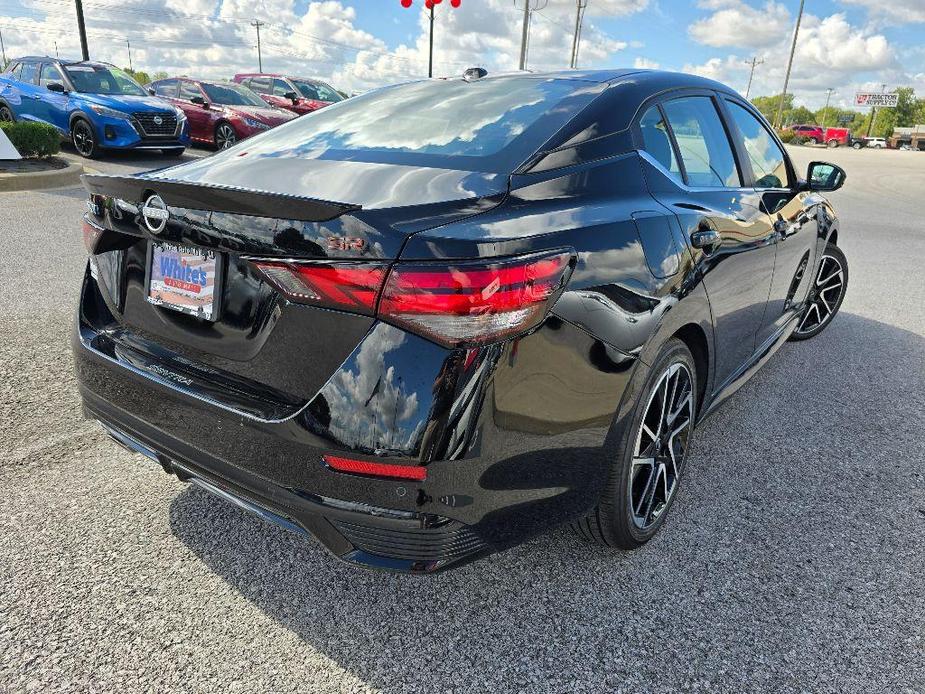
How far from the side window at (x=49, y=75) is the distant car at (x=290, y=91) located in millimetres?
4682

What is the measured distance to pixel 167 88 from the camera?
672 inches

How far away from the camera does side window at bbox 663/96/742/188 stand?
2.76 metres

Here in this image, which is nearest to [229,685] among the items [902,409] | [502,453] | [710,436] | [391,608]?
[391,608]

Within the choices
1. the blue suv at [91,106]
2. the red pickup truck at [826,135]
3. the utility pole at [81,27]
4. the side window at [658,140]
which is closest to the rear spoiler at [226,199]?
the side window at [658,140]

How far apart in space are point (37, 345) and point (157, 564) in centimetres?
243

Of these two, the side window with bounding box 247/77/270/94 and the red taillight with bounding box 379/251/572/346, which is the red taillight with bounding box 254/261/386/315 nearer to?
the red taillight with bounding box 379/251/572/346

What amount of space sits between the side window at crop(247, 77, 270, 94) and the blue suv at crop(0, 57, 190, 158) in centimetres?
455

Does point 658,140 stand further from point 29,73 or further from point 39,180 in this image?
point 29,73

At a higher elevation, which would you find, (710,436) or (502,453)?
(502,453)

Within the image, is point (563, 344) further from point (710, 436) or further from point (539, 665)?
point (710, 436)

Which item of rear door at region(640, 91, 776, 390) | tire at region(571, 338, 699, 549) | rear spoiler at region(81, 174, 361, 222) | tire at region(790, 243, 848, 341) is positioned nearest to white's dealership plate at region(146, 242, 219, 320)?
rear spoiler at region(81, 174, 361, 222)

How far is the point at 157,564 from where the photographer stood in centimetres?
233

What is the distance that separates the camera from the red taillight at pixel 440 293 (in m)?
1.62

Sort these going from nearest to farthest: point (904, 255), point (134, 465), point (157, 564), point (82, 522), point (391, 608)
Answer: point (391, 608) < point (157, 564) < point (82, 522) < point (134, 465) < point (904, 255)
